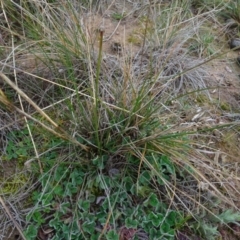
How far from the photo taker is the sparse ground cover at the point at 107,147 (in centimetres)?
152

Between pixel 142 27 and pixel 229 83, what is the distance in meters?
0.48

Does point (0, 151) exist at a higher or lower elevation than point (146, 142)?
lower

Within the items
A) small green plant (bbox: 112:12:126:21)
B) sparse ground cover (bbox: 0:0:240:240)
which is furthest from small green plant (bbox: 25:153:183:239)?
small green plant (bbox: 112:12:126:21)

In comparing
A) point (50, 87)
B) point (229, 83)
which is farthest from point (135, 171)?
point (229, 83)

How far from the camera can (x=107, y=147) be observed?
1604mm

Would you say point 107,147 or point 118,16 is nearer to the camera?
point 107,147

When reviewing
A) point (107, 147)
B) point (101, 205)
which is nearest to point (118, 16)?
point (107, 147)

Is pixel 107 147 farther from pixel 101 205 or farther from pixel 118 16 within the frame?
pixel 118 16

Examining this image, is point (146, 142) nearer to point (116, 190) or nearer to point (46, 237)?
point (116, 190)

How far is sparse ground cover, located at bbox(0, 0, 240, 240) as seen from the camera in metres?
1.52

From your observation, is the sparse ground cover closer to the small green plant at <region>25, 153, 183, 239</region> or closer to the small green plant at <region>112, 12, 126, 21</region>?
the small green plant at <region>25, 153, 183, 239</region>

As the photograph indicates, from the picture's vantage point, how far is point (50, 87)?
5.89ft

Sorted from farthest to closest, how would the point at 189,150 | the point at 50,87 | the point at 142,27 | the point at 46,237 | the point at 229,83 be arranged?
the point at 142,27 < the point at 229,83 < the point at 50,87 < the point at 189,150 < the point at 46,237

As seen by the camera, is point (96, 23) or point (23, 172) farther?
point (96, 23)
